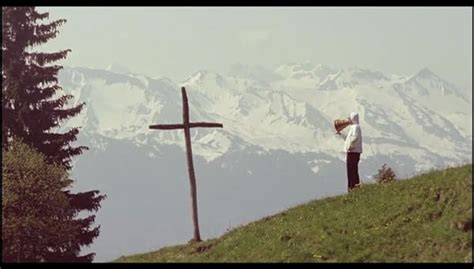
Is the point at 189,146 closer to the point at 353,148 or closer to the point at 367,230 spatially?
the point at 353,148

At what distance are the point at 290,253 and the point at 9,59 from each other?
20473mm

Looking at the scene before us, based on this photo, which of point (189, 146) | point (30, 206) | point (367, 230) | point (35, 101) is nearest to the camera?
point (367, 230)

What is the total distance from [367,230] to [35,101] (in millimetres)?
19989

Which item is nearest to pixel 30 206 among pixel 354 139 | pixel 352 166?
pixel 352 166

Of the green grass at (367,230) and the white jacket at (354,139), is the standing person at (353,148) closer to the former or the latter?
the white jacket at (354,139)

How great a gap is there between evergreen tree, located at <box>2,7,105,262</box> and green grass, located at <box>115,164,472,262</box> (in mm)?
10596

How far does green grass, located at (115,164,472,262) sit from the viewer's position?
870 inches

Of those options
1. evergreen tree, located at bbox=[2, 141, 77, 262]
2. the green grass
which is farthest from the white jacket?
evergreen tree, located at bbox=[2, 141, 77, 262]

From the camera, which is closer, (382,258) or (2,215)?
(382,258)

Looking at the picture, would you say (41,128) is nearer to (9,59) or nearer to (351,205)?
(9,59)

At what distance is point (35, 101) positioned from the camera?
37125mm

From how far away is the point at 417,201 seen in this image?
81.3 feet

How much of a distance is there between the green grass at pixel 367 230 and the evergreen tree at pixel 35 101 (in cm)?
1060

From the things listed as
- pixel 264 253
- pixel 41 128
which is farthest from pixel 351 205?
pixel 41 128
